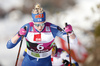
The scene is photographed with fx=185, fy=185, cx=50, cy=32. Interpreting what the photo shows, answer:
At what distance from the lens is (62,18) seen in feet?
13.4

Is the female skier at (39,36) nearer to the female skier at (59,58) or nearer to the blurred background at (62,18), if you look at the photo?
the female skier at (59,58)

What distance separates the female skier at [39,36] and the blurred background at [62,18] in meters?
1.29

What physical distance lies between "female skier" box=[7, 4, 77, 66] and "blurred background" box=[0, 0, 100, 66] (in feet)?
4.22

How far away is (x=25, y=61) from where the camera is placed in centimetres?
212

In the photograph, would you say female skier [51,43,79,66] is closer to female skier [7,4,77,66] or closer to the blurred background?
female skier [7,4,77,66]

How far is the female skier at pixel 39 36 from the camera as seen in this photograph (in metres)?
1.91

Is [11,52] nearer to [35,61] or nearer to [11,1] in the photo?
[35,61]

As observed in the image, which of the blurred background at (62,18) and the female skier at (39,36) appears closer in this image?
the female skier at (39,36)

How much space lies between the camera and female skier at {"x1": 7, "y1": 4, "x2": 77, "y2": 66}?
1914 millimetres

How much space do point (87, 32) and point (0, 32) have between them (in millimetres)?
1847

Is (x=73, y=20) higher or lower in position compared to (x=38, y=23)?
lower

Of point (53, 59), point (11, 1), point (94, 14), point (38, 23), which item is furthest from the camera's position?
point (11, 1)

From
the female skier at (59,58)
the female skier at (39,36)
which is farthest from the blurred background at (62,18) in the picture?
the female skier at (39,36)

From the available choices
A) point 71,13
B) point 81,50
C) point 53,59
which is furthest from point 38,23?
point 71,13
